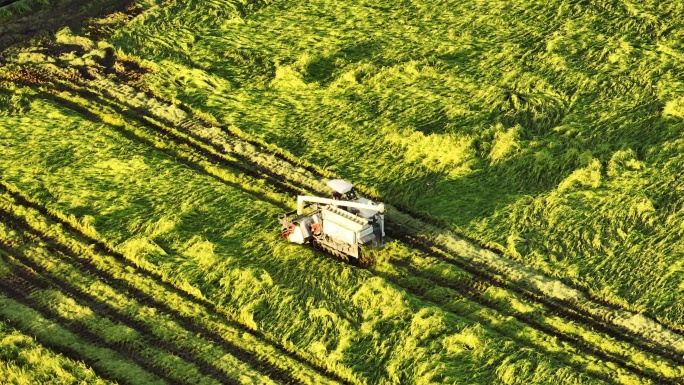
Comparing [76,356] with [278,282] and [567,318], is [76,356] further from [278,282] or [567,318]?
[567,318]

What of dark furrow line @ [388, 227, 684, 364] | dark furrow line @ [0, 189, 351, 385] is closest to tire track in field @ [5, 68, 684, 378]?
dark furrow line @ [388, 227, 684, 364]

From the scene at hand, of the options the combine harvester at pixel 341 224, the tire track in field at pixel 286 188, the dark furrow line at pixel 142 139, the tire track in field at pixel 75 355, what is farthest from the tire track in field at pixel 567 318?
the tire track in field at pixel 75 355

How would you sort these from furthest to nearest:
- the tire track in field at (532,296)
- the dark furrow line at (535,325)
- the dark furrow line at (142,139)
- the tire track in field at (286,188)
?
the dark furrow line at (142,139)
the tire track in field at (286,188)
the tire track in field at (532,296)
the dark furrow line at (535,325)

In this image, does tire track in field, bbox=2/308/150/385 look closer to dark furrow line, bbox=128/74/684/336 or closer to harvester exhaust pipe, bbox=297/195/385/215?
harvester exhaust pipe, bbox=297/195/385/215

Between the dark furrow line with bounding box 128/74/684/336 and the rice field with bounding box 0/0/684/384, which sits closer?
the rice field with bounding box 0/0/684/384

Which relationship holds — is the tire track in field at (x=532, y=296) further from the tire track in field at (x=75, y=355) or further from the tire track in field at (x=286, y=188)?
the tire track in field at (x=75, y=355)

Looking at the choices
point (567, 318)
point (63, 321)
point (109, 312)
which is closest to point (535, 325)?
point (567, 318)

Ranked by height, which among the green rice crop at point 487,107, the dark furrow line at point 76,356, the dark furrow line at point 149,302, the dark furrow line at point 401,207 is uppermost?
the green rice crop at point 487,107
